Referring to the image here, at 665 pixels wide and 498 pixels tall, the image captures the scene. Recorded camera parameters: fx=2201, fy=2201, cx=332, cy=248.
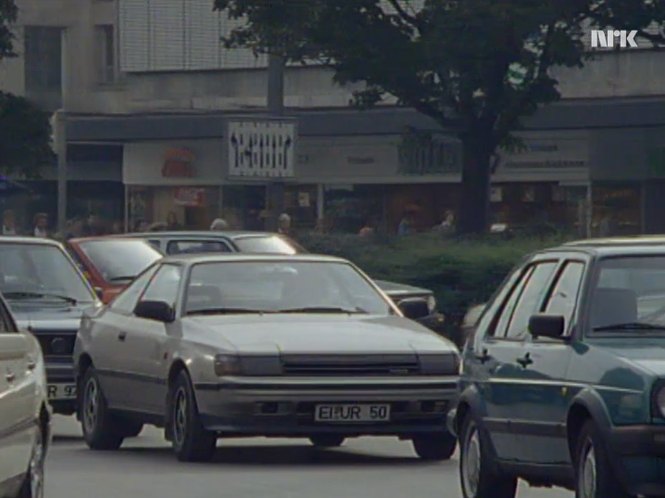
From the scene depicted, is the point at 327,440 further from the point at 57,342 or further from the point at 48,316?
the point at 48,316

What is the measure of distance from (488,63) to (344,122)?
58.5 ft

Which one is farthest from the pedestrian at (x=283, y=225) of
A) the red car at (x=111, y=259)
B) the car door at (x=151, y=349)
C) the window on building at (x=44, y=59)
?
the window on building at (x=44, y=59)

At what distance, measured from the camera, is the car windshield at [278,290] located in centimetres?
1595

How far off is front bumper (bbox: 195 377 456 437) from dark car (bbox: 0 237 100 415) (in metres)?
3.34

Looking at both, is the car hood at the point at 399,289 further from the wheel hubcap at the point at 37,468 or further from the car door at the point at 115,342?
the wheel hubcap at the point at 37,468

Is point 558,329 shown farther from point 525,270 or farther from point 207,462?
point 207,462

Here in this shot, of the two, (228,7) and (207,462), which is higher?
(228,7)

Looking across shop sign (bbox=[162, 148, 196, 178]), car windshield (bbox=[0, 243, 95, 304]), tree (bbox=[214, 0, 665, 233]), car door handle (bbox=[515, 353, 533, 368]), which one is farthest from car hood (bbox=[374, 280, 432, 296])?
shop sign (bbox=[162, 148, 196, 178])

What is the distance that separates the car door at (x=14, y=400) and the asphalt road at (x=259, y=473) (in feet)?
8.11

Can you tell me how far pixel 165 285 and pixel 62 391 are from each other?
2.25 meters

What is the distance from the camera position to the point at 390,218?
168 feet

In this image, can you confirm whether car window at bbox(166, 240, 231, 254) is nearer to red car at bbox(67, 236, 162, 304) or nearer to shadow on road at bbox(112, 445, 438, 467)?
red car at bbox(67, 236, 162, 304)

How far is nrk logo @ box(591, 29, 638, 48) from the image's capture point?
3190cm

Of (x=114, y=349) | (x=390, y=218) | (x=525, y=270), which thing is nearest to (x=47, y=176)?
(x=390, y=218)
